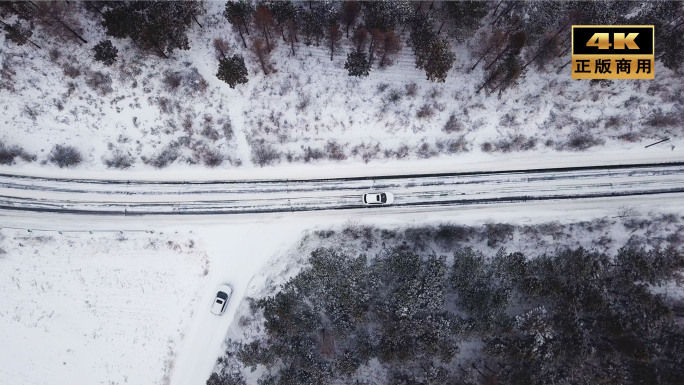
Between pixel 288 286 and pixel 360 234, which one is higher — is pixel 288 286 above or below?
below

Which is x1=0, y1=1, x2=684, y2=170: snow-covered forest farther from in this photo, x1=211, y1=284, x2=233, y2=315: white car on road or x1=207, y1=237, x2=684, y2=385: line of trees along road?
x1=211, y1=284, x2=233, y2=315: white car on road

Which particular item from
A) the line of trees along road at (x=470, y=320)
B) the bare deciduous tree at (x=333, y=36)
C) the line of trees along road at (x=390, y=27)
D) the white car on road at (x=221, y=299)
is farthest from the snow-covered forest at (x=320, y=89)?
the white car on road at (x=221, y=299)

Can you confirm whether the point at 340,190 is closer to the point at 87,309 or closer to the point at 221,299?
the point at 221,299

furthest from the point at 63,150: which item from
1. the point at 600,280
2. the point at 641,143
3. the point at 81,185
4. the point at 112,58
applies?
the point at 641,143

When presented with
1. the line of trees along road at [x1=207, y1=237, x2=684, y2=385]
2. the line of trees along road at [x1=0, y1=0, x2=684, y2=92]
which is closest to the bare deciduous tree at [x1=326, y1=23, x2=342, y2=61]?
the line of trees along road at [x1=0, y1=0, x2=684, y2=92]

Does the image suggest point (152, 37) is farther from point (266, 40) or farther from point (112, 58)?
point (266, 40)

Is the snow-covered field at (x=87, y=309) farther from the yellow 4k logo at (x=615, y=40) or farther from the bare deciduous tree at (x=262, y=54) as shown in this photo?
Answer: the yellow 4k logo at (x=615, y=40)
